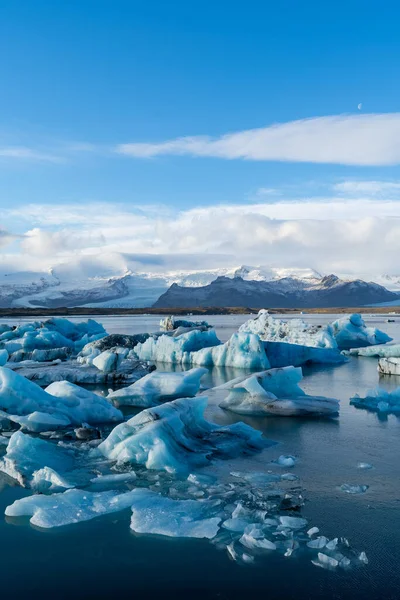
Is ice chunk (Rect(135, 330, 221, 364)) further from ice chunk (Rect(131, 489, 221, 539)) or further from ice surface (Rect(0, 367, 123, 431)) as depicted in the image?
ice chunk (Rect(131, 489, 221, 539))

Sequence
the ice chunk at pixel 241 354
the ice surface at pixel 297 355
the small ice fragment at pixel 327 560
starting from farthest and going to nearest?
the ice surface at pixel 297 355 < the ice chunk at pixel 241 354 < the small ice fragment at pixel 327 560

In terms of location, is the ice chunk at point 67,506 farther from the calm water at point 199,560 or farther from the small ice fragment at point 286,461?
the small ice fragment at point 286,461

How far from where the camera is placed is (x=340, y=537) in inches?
150

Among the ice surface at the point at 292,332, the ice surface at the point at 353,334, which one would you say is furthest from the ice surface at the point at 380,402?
the ice surface at the point at 353,334

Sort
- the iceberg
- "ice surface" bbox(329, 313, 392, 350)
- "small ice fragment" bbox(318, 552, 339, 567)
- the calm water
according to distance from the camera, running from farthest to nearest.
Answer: "ice surface" bbox(329, 313, 392, 350)
the iceberg
"small ice fragment" bbox(318, 552, 339, 567)
the calm water

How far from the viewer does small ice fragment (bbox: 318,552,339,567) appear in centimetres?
343

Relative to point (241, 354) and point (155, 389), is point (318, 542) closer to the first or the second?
point (155, 389)

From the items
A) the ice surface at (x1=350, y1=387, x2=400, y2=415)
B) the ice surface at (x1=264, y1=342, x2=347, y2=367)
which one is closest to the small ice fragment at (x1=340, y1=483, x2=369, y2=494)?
the ice surface at (x1=350, y1=387, x2=400, y2=415)

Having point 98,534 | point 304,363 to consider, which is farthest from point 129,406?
point 304,363

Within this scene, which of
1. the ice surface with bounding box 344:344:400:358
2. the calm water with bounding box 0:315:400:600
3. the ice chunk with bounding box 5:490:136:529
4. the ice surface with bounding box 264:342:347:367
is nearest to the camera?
the calm water with bounding box 0:315:400:600

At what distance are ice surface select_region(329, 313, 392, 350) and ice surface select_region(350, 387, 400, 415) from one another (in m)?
11.2

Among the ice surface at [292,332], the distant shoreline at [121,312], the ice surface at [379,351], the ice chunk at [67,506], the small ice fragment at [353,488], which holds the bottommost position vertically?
the distant shoreline at [121,312]

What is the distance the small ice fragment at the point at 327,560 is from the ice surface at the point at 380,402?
551cm

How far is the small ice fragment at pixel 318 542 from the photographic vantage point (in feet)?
12.0
